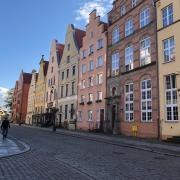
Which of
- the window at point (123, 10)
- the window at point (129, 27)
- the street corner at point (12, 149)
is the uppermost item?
the window at point (123, 10)

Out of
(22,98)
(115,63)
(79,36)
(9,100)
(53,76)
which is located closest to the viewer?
(115,63)

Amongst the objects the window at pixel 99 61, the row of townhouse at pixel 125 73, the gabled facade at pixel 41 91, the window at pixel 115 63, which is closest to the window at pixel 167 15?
the row of townhouse at pixel 125 73

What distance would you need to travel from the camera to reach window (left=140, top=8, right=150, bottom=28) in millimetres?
28353

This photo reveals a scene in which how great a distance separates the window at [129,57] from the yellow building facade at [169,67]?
496 cm

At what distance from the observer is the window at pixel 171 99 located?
916 inches

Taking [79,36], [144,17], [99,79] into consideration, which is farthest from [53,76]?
[144,17]

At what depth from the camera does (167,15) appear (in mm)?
25312

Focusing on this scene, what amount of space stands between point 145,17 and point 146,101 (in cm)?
911

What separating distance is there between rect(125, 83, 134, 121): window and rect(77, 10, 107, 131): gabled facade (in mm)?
5823

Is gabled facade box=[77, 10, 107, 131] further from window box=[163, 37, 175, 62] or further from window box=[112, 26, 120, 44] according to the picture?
window box=[163, 37, 175, 62]

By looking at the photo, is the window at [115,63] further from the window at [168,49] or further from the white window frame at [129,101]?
the window at [168,49]

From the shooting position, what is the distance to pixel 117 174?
8828 mm

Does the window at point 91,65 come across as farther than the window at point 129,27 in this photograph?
Yes

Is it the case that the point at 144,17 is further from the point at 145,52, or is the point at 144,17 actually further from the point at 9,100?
the point at 9,100
